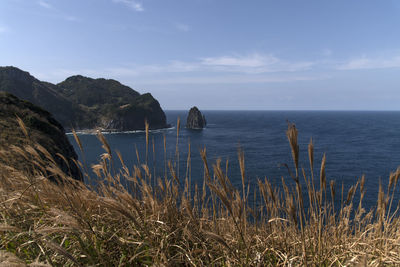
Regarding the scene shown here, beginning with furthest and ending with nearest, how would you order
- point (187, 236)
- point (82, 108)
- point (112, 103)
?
point (112, 103) → point (82, 108) → point (187, 236)

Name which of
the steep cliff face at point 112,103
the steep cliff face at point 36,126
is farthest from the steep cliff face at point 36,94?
the steep cliff face at point 36,126

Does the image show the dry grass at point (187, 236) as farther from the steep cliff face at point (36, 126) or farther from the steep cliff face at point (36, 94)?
the steep cliff face at point (36, 94)

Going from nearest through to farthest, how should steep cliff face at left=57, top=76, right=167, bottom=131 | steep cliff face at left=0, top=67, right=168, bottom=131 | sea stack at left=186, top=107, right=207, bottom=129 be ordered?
steep cliff face at left=0, top=67, right=168, bottom=131, steep cliff face at left=57, top=76, right=167, bottom=131, sea stack at left=186, top=107, right=207, bottom=129

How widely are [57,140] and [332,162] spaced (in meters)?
53.5

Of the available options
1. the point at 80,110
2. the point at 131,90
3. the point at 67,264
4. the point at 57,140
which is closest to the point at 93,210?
the point at 67,264

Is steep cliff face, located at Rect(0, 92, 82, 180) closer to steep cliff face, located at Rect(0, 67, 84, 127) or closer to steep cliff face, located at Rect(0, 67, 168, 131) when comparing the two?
steep cliff face, located at Rect(0, 67, 168, 131)

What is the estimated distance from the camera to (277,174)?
130 feet

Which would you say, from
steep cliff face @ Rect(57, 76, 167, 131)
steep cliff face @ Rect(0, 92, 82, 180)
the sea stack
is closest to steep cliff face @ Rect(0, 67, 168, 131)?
steep cliff face @ Rect(57, 76, 167, 131)

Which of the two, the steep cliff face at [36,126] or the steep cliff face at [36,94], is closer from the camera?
the steep cliff face at [36,126]

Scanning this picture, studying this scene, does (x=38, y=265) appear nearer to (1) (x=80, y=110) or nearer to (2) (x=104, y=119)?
(2) (x=104, y=119)

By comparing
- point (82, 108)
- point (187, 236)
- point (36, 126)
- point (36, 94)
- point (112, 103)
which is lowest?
point (187, 236)

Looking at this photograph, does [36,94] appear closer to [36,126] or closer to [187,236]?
[36,126]

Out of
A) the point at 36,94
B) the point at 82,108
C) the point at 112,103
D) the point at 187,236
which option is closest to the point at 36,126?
the point at 187,236

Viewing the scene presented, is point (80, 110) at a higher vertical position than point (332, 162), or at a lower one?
higher
